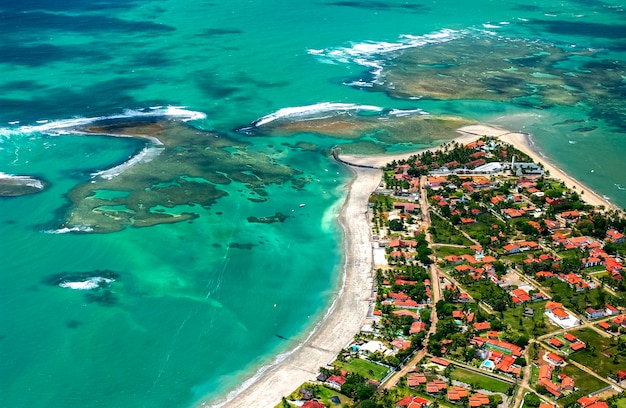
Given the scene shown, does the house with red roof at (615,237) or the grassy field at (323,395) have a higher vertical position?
the house with red roof at (615,237)

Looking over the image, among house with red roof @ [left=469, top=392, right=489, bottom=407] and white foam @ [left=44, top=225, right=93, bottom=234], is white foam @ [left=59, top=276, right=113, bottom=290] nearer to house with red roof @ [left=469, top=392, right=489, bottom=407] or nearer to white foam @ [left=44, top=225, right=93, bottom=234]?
white foam @ [left=44, top=225, right=93, bottom=234]

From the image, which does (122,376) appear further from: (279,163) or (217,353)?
(279,163)

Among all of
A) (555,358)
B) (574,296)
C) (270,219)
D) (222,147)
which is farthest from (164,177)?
(555,358)

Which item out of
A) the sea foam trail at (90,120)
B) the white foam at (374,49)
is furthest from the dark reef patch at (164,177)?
the white foam at (374,49)

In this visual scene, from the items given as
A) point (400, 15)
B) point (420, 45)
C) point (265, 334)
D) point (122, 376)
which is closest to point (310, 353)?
point (265, 334)

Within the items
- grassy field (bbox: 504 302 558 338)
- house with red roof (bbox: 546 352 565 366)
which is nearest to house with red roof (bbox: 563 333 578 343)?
grassy field (bbox: 504 302 558 338)

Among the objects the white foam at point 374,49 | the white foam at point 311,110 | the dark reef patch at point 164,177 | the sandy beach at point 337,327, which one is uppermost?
the white foam at point 374,49

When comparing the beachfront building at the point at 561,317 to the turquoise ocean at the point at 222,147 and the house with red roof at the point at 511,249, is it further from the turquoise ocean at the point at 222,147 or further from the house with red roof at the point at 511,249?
the turquoise ocean at the point at 222,147
